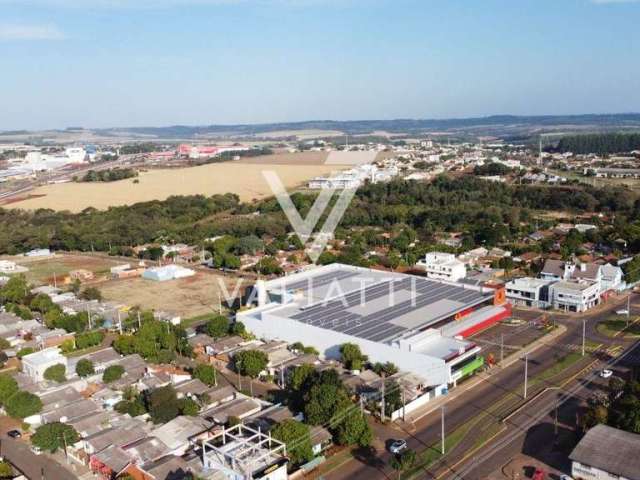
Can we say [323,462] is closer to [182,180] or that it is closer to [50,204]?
[50,204]

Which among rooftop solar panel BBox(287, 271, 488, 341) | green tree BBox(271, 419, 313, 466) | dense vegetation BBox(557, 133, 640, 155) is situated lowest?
green tree BBox(271, 419, 313, 466)

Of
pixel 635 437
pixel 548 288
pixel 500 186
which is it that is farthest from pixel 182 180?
pixel 635 437

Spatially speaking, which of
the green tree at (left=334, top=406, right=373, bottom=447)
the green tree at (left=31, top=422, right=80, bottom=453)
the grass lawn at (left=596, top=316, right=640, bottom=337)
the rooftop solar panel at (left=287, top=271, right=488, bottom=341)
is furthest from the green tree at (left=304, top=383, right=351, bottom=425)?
the grass lawn at (left=596, top=316, right=640, bottom=337)

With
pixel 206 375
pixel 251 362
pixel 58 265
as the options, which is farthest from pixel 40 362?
pixel 58 265

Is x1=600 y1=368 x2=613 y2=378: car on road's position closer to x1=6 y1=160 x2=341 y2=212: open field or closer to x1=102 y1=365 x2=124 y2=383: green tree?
x1=102 y1=365 x2=124 y2=383: green tree

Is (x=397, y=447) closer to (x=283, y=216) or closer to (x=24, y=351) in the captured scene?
(x=24, y=351)
